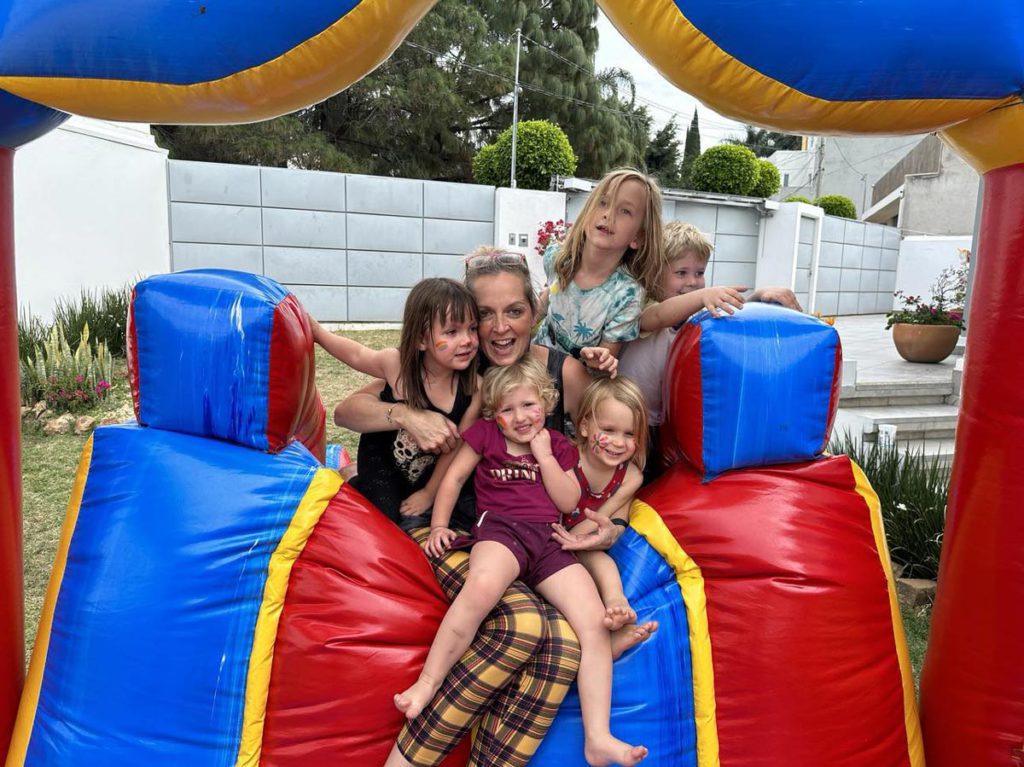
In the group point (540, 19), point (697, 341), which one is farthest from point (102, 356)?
point (540, 19)

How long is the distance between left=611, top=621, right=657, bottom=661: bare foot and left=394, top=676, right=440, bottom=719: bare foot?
15.4 inches

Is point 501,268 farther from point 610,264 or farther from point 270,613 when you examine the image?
point 270,613

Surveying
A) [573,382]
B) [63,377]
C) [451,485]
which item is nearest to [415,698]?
[451,485]

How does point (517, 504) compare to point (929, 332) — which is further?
point (929, 332)

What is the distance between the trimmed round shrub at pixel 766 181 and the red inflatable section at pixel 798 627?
44.6ft

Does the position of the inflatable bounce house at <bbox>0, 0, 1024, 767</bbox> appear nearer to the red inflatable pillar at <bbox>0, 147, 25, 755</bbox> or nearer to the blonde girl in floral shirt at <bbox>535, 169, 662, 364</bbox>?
the red inflatable pillar at <bbox>0, 147, 25, 755</bbox>

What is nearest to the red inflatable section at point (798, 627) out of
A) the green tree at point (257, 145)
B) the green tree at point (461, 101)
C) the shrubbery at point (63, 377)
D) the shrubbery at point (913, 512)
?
the shrubbery at point (913, 512)

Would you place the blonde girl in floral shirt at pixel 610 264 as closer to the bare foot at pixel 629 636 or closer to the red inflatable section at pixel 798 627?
the red inflatable section at pixel 798 627

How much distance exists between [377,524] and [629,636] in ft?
2.00

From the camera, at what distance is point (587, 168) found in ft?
66.5

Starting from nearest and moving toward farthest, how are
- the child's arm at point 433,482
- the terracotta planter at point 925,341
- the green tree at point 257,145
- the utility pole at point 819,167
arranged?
the child's arm at point 433,482 < the terracotta planter at point 925,341 < the green tree at point 257,145 < the utility pole at point 819,167

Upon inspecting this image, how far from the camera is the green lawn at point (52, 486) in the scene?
3.17 meters

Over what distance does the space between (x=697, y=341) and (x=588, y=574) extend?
0.59 m

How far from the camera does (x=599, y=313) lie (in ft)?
7.21
